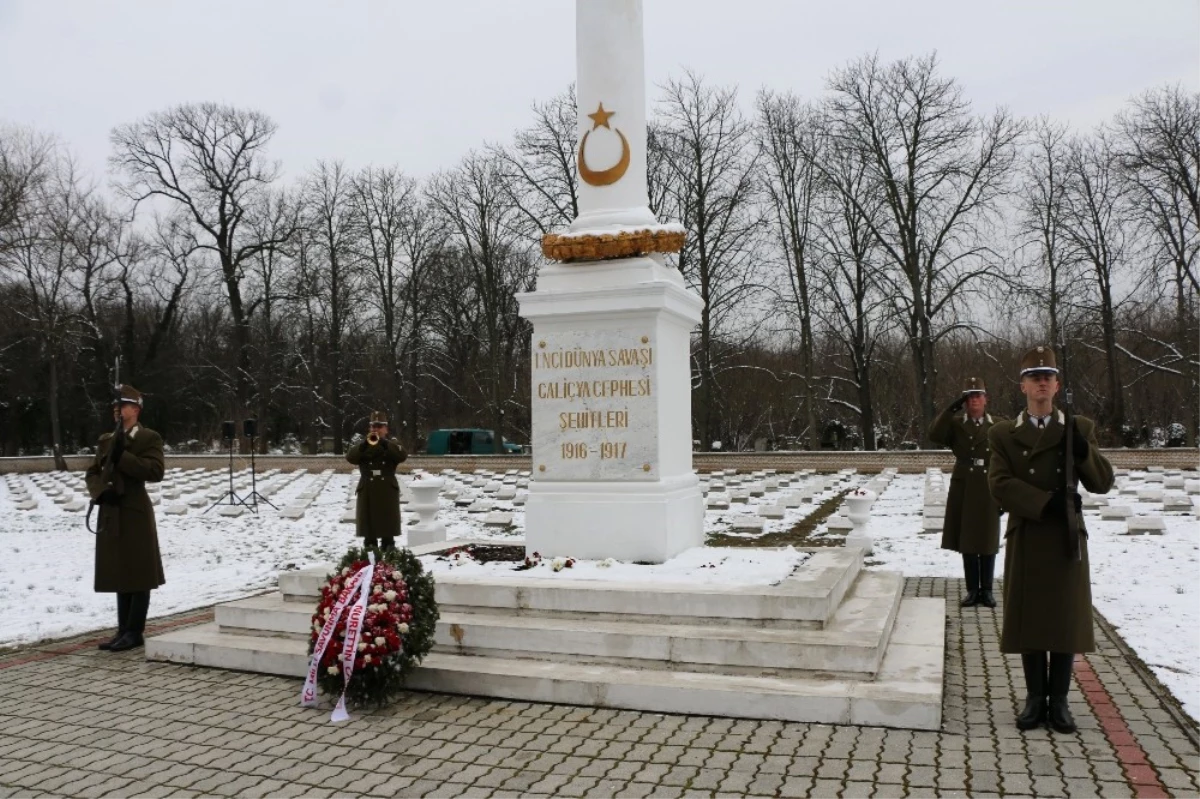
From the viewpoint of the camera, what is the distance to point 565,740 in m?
4.72

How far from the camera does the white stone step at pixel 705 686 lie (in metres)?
4.82

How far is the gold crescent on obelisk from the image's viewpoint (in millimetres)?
7852

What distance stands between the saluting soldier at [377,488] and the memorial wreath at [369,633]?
486 centimetres

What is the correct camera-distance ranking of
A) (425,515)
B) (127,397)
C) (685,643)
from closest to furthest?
(685,643) → (127,397) → (425,515)

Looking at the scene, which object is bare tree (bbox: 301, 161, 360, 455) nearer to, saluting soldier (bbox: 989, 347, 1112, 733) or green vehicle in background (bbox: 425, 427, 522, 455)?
green vehicle in background (bbox: 425, 427, 522, 455)

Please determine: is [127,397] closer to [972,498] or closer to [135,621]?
[135,621]

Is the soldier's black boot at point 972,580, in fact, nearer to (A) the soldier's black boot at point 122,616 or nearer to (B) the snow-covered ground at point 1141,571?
(B) the snow-covered ground at point 1141,571

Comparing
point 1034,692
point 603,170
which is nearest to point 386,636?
point 1034,692

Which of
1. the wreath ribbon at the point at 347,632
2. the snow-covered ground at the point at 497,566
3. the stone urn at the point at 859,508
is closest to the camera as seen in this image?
the wreath ribbon at the point at 347,632

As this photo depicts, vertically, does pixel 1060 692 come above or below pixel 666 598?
below

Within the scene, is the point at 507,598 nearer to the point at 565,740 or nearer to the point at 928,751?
the point at 565,740

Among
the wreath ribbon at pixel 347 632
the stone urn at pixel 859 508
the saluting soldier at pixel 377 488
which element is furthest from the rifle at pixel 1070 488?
the saluting soldier at pixel 377 488

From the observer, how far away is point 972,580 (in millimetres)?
8008

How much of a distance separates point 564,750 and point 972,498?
4810 millimetres
